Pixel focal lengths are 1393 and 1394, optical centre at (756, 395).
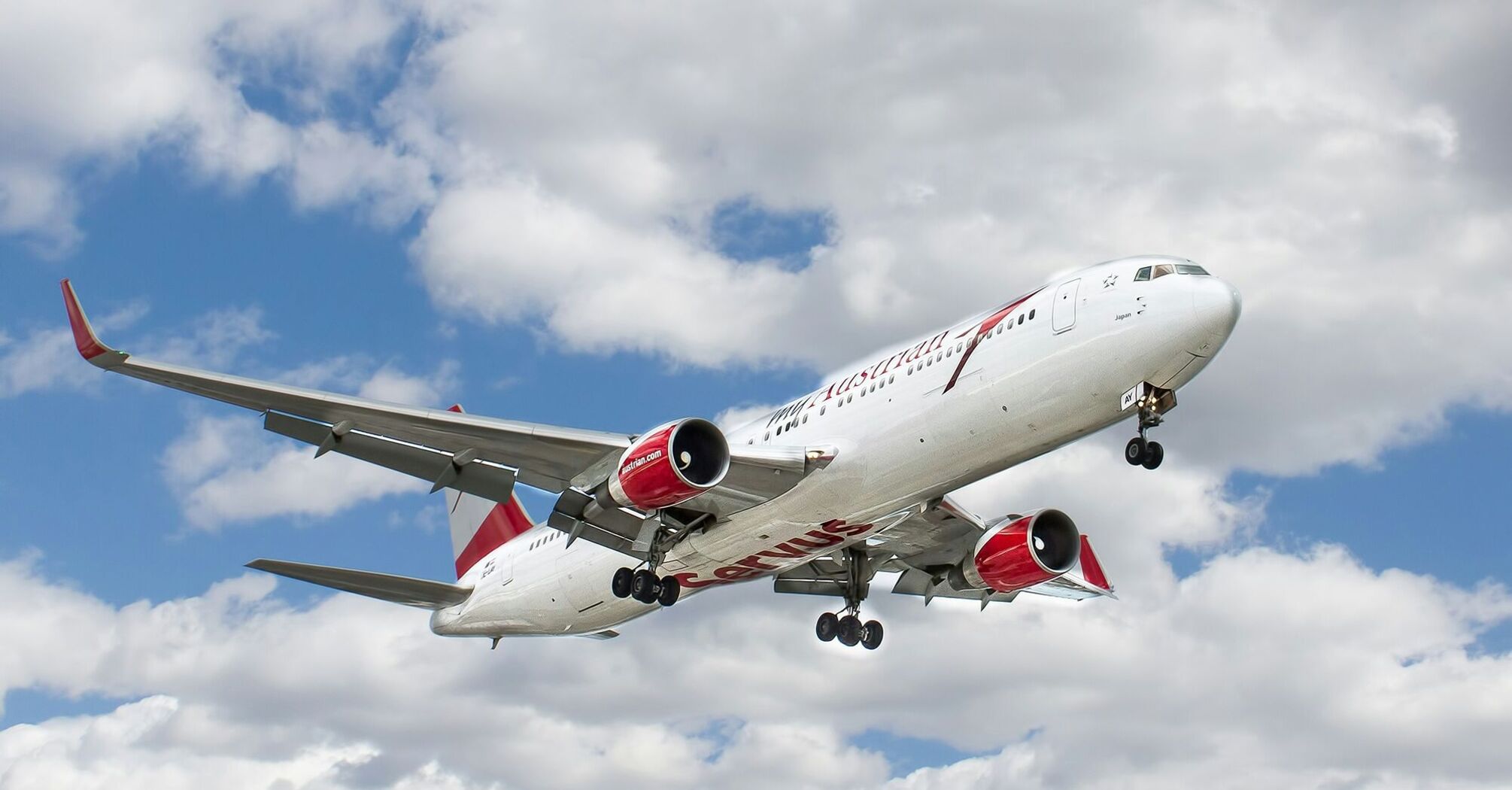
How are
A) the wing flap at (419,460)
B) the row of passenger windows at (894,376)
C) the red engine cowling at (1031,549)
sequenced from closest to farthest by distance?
1. the row of passenger windows at (894,376)
2. the wing flap at (419,460)
3. the red engine cowling at (1031,549)

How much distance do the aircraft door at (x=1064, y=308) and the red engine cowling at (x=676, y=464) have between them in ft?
19.3

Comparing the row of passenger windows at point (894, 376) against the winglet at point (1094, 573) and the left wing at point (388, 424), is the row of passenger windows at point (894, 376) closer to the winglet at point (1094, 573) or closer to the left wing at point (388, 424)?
the left wing at point (388, 424)

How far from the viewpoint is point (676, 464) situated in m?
23.7

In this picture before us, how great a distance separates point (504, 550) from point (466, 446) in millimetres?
7607

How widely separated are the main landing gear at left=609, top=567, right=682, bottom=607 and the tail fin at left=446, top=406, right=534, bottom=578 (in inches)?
362

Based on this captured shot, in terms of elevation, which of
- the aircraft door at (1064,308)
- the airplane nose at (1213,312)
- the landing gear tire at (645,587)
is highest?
the aircraft door at (1064,308)

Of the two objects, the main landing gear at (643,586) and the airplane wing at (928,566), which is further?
the airplane wing at (928,566)

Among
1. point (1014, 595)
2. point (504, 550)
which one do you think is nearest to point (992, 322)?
point (1014, 595)

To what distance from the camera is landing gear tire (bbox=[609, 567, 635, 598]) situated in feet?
88.7

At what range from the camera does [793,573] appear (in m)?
32.4

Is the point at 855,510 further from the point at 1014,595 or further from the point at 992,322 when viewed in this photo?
the point at 1014,595

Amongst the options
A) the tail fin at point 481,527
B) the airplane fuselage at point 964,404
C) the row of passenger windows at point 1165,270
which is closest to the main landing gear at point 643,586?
the airplane fuselage at point 964,404

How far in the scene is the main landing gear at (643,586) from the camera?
26.8 meters

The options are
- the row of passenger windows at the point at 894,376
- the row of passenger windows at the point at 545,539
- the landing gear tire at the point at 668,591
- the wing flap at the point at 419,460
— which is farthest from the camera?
the row of passenger windows at the point at 545,539
